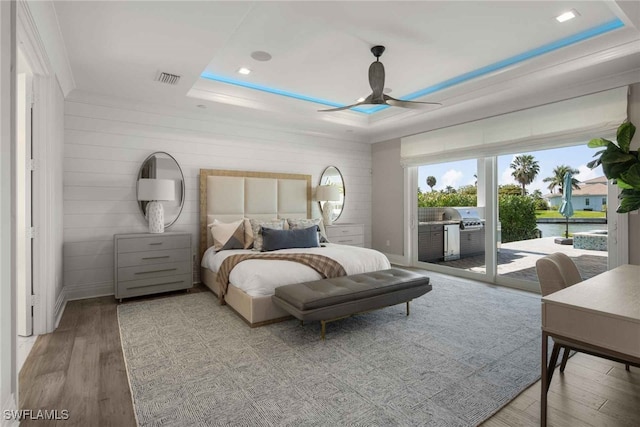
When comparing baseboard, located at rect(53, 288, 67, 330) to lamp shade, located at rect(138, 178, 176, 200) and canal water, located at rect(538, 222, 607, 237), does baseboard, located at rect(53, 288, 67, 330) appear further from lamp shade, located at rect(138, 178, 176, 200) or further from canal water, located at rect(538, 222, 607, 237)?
canal water, located at rect(538, 222, 607, 237)

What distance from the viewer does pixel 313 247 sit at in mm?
4270

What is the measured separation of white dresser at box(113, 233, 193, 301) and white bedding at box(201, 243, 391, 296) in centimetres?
52

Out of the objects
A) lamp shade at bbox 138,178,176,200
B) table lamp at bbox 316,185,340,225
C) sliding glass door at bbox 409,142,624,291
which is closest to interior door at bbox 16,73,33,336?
lamp shade at bbox 138,178,176,200

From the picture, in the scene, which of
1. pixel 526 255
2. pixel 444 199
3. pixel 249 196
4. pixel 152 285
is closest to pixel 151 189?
pixel 152 285

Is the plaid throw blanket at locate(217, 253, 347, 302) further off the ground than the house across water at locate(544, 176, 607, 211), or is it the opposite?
the house across water at locate(544, 176, 607, 211)

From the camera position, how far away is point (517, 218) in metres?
4.64

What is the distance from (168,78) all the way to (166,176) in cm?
147

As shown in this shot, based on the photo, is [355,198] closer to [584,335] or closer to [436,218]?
[436,218]

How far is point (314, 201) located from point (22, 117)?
406 cm

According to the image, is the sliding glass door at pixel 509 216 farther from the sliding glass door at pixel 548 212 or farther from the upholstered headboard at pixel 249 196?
the upholstered headboard at pixel 249 196

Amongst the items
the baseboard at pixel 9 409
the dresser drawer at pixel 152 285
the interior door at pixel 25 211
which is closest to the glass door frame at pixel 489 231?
the dresser drawer at pixel 152 285

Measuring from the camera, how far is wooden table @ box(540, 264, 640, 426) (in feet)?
4.02

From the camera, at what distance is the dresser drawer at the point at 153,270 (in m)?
3.76

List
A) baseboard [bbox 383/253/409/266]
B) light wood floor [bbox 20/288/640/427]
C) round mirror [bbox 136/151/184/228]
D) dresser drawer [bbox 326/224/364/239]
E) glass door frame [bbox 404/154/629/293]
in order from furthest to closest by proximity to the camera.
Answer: baseboard [bbox 383/253/409/266], dresser drawer [bbox 326/224/364/239], round mirror [bbox 136/151/184/228], glass door frame [bbox 404/154/629/293], light wood floor [bbox 20/288/640/427]
